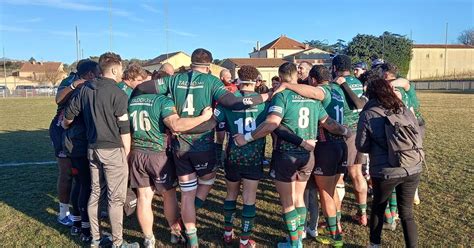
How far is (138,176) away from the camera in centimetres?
465

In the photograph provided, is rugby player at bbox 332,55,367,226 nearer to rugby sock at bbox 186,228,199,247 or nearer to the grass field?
the grass field

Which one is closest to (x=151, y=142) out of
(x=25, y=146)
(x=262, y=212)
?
(x=262, y=212)

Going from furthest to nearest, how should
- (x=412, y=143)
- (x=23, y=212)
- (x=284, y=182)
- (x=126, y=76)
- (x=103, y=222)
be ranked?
(x=23, y=212), (x=103, y=222), (x=126, y=76), (x=284, y=182), (x=412, y=143)

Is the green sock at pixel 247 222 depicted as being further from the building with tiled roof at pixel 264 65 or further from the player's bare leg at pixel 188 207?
the building with tiled roof at pixel 264 65

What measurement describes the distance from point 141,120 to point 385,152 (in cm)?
270

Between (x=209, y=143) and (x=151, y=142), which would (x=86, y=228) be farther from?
(x=209, y=143)

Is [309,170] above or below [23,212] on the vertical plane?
above

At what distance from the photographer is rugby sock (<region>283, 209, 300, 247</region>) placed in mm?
4527

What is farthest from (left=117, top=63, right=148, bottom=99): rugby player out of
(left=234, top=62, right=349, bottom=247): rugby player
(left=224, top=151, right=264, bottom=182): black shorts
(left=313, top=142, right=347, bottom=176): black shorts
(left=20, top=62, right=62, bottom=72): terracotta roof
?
(left=20, top=62, right=62, bottom=72): terracotta roof

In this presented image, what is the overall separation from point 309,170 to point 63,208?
12.2ft

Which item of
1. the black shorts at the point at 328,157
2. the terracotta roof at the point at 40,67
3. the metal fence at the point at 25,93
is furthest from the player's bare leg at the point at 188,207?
the terracotta roof at the point at 40,67

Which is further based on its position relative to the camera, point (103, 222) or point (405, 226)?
point (103, 222)

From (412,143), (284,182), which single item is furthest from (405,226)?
(284,182)

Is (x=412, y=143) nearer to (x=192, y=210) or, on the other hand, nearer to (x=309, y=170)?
(x=309, y=170)
